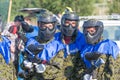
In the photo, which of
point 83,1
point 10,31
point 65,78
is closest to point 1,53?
point 10,31

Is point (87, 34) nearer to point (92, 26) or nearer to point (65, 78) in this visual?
point (92, 26)

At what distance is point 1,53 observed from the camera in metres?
7.87

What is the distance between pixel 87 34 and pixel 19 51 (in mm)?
1499

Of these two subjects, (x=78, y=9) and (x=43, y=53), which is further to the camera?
(x=78, y=9)

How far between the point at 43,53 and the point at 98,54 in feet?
2.71

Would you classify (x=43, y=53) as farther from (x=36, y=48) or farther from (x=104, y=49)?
(x=104, y=49)

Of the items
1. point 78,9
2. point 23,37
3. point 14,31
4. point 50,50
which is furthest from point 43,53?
point 78,9

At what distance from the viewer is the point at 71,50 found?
7.02m

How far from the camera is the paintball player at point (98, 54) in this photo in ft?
21.9

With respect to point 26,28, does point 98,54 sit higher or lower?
lower

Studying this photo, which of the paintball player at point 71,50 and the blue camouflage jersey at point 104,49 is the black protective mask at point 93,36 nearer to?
the blue camouflage jersey at point 104,49

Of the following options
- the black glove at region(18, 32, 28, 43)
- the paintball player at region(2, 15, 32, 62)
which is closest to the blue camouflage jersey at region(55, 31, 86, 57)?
the black glove at region(18, 32, 28, 43)

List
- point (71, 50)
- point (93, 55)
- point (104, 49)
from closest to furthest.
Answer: point (93, 55), point (104, 49), point (71, 50)

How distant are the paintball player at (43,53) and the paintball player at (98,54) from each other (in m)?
0.44
